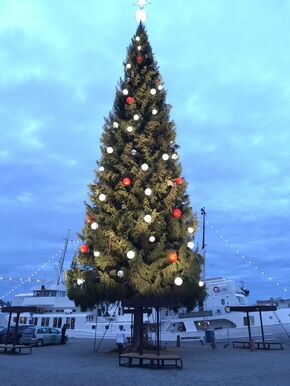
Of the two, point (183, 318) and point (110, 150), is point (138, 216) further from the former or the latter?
point (183, 318)

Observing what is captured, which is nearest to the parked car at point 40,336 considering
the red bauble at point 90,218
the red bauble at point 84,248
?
the red bauble at point 84,248

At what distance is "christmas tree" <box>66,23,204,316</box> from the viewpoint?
1767cm

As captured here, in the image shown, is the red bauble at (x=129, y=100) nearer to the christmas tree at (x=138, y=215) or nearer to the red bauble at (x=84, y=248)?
the christmas tree at (x=138, y=215)

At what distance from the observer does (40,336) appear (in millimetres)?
28594

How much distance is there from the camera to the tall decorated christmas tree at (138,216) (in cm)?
1766

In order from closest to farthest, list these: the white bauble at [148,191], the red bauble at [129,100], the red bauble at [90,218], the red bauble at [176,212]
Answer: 1. the white bauble at [148,191]
2. the red bauble at [176,212]
3. the red bauble at [90,218]
4. the red bauble at [129,100]

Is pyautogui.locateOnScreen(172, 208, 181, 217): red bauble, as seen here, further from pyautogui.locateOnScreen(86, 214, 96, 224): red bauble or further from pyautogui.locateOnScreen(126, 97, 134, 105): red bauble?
pyautogui.locateOnScreen(126, 97, 134, 105): red bauble

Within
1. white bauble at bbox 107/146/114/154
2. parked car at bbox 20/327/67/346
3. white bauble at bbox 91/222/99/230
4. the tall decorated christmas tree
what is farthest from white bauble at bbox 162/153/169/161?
parked car at bbox 20/327/67/346

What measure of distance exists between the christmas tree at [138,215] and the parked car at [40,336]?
10.1 metres

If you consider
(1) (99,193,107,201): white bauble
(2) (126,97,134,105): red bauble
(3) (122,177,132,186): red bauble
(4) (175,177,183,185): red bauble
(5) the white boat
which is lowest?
(5) the white boat

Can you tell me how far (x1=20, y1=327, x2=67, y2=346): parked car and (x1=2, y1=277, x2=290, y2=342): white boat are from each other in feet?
5.32

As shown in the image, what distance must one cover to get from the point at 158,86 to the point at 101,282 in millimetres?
10875

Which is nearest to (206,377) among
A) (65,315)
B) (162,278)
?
(162,278)

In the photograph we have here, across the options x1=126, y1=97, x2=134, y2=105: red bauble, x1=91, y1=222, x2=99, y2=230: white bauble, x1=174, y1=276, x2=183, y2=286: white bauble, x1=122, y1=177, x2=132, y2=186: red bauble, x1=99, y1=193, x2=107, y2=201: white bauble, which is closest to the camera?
x1=174, y1=276, x2=183, y2=286: white bauble
